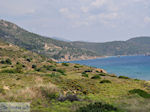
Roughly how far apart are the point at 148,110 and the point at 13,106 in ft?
27.6

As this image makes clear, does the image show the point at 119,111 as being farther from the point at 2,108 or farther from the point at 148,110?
the point at 2,108

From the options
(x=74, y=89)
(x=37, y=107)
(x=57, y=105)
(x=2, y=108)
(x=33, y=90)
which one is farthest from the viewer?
(x=74, y=89)

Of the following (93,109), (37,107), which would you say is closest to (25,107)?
(37,107)

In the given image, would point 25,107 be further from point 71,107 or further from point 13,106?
point 71,107

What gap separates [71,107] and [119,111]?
3.06 meters

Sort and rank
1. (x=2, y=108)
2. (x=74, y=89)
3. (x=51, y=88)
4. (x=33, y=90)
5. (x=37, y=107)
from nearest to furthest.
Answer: (x=2, y=108) → (x=37, y=107) → (x=33, y=90) → (x=51, y=88) → (x=74, y=89)

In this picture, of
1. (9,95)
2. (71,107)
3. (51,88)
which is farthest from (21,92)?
(71,107)

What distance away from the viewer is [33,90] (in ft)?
46.8

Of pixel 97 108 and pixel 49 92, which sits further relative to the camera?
pixel 49 92

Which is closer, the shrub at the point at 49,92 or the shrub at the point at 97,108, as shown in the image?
the shrub at the point at 97,108

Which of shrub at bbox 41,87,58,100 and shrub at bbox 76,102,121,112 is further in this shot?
shrub at bbox 41,87,58,100

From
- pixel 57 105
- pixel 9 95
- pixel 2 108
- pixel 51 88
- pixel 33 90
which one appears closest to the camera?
pixel 2 108

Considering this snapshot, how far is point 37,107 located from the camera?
1088 centimetres

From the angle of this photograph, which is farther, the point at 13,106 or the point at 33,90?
the point at 33,90
